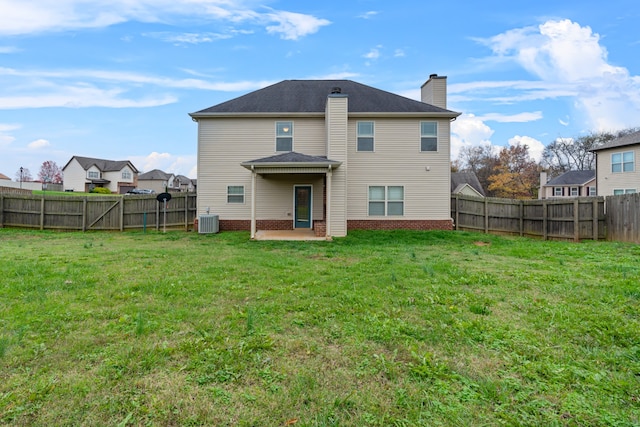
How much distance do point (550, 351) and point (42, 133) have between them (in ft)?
176

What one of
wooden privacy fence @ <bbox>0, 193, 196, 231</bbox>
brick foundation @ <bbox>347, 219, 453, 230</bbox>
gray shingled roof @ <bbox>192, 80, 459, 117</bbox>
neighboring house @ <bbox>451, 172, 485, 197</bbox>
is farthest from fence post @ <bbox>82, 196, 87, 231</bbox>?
neighboring house @ <bbox>451, 172, 485, 197</bbox>

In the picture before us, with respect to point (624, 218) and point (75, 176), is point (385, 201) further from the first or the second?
point (75, 176)

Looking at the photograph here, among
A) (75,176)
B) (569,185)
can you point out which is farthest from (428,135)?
(75,176)

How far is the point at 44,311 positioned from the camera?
12.9 feet

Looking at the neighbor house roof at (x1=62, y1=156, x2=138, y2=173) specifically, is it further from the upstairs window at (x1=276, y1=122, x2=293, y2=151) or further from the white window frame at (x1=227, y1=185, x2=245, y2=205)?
the upstairs window at (x1=276, y1=122, x2=293, y2=151)

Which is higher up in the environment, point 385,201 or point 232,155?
point 232,155

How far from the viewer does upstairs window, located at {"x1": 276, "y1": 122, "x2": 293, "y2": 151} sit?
47.4 feet

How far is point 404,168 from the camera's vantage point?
567 inches

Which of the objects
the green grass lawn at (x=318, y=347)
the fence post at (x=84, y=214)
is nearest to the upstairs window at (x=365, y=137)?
the green grass lawn at (x=318, y=347)

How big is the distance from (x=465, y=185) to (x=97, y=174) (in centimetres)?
5595

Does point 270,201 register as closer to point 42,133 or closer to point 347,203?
point 347,203

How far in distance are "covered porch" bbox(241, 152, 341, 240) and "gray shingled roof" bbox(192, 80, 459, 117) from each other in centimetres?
303

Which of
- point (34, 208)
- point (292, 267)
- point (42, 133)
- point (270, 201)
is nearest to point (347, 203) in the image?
point (270, 201)

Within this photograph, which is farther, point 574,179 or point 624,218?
point 574,179
